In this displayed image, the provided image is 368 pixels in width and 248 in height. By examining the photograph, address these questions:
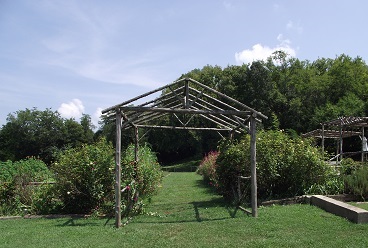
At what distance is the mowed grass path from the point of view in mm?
5598

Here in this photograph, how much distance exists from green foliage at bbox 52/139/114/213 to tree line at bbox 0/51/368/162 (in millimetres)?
17422

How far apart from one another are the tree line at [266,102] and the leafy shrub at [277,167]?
61.0ft

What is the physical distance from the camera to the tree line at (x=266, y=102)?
3316 centimetres

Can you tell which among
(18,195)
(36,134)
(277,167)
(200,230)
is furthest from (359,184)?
(36,134)

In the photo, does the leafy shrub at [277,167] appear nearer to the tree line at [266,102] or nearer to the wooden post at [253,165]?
the wooden post at [253,165]

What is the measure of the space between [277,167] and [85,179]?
518cm

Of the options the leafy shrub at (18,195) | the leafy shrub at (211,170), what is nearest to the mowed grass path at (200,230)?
the leafy shrub at (18,195)

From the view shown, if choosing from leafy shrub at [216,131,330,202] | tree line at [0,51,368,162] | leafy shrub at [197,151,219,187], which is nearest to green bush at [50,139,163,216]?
leafy shrub at [216,131,330,202]

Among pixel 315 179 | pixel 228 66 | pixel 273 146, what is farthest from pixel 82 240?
pixel 228 66

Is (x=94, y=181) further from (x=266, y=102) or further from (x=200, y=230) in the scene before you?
(x=266, y=102)

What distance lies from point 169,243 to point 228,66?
37925mm

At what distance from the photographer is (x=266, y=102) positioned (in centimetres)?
3406

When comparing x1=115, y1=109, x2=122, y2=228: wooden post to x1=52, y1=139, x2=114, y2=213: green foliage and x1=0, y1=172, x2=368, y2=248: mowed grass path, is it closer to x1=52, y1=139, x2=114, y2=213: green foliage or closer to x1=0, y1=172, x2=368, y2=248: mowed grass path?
x1=0, y1=172, x2=368, y2=248: mowed grass path

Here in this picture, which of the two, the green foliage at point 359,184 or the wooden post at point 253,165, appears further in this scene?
the green foliage at point 359,184
